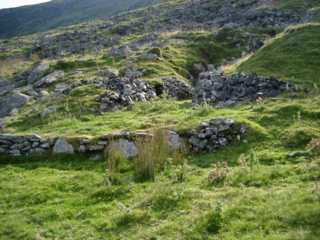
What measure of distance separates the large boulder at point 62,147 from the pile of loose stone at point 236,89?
22.8 feet

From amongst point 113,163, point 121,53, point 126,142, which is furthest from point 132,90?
point 121,53

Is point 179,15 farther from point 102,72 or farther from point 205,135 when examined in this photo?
point 205,135

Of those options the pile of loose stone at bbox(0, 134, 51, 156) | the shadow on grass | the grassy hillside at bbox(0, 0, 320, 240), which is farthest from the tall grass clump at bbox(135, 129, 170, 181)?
the pile of loose stone at bbox(0, 134, 51, 156)

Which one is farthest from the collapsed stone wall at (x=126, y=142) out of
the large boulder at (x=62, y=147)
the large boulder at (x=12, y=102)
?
the large boulder at (x=12, y=102)

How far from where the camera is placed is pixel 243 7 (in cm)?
5591

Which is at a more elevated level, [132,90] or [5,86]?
[132,90]

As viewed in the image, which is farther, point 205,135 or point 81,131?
point 81,131

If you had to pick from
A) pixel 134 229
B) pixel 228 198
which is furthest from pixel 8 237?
pixel 228 198

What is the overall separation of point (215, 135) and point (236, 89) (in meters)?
6.85

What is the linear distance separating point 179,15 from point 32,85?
33.5m

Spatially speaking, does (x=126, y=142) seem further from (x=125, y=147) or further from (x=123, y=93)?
(x=123, y=93)

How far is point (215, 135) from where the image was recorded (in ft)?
55.3

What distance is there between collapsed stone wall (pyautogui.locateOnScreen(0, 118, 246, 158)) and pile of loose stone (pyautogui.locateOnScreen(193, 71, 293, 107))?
4.85 metres

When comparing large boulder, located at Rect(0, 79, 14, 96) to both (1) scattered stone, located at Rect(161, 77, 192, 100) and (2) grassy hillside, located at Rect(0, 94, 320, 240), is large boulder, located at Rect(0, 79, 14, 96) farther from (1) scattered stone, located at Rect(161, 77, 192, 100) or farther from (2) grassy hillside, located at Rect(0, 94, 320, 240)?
(2) grassy hillside, located at Rect(0, 94, 320, 240)
